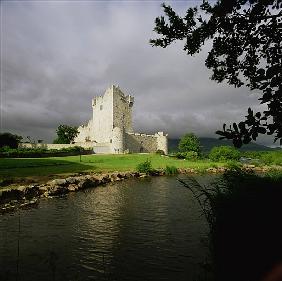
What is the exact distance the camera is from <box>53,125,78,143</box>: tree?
113 meters

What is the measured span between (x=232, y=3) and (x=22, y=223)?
53.0ft

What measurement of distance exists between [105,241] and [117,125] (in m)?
91.8

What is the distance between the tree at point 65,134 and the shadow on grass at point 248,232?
107 meters

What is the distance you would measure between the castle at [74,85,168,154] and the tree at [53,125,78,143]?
567cm

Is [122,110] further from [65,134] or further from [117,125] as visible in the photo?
[65,134]

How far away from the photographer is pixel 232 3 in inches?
282

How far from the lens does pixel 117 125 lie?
106 metres

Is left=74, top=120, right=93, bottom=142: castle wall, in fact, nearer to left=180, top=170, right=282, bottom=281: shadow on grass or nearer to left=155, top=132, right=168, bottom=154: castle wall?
left=155, top=132, right=168, bottom=154: castle wall

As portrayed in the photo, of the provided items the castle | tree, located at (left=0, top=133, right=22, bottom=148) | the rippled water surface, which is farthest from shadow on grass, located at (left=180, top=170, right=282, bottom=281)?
the castle

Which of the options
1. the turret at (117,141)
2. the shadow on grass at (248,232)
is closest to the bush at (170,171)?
the turret at (117,141)

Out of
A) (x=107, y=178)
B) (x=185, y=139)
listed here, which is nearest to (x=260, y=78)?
(x=107, y=178)

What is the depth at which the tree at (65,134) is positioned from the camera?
11288 cm

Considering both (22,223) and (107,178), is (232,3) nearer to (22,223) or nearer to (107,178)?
(22,223)

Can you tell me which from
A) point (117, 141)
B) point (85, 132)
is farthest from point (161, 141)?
point (85, 132)
